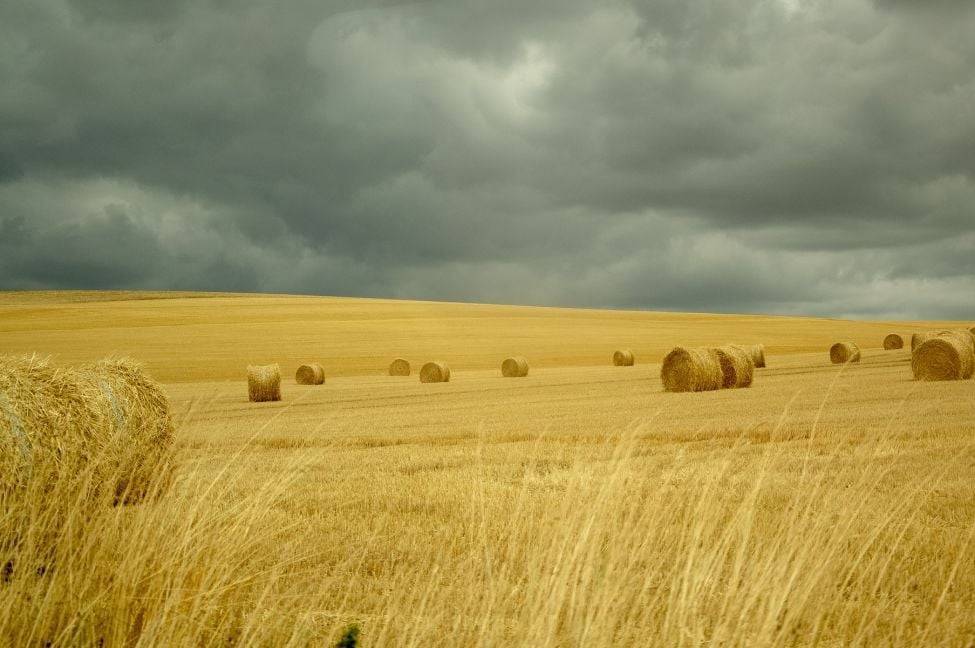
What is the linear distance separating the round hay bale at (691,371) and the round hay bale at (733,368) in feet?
1.14

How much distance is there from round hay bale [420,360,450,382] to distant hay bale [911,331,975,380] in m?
19.1

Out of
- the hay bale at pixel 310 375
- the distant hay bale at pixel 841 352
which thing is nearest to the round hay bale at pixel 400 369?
the hay bale at pixel 310 375

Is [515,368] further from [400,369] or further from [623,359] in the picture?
[623,359]

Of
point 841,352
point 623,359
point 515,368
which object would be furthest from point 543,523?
point 623,359

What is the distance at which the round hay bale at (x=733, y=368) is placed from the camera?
2503 cm

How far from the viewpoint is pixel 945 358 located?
76.5ft

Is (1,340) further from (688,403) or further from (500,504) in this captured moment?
(500,504)

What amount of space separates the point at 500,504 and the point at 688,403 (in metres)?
13.4

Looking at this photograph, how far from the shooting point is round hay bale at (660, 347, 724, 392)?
24.2 m

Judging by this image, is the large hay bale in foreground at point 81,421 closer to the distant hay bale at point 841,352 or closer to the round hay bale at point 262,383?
the round hay bale at point 262,383

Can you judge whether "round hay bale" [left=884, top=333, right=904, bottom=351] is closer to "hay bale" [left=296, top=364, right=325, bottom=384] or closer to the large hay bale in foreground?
"hay bale" [left=296, top=364, right=325, bottom=384]

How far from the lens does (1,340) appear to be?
50562mm

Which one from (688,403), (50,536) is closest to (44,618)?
(50,536)

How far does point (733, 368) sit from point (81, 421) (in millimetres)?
21410
